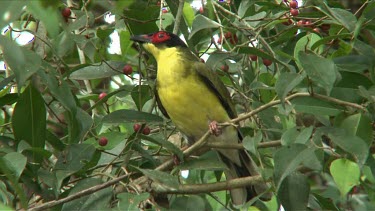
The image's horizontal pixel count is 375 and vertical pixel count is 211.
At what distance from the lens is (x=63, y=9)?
4.08m

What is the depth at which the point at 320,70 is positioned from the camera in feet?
9.65

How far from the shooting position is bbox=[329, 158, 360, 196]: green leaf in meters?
2.76

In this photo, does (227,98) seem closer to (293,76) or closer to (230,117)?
(230,117)

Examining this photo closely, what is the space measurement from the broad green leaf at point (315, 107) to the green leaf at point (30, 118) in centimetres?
115

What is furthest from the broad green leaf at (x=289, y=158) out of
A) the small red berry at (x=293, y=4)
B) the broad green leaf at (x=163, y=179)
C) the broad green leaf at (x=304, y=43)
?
the small red berry at (x=293, y=4)

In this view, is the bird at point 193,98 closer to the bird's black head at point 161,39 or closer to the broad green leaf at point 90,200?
the bird's black head at point 161,39

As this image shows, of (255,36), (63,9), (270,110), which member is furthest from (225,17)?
(63,9)

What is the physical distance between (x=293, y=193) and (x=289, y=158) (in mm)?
310

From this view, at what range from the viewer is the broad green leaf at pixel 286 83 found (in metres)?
2.96

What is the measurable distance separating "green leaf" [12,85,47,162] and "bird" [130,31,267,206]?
1095 mm

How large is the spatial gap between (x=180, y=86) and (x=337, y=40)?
3.74 ft

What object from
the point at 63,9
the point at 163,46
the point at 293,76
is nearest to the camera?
the point at 293,76

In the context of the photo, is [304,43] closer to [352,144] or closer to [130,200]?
[352,144]

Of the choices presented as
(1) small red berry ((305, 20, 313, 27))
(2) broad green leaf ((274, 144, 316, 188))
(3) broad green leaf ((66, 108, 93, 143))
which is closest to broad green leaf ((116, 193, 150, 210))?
(2) broad green leaf ((274, 144, 316, 188))
